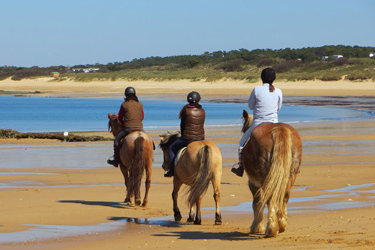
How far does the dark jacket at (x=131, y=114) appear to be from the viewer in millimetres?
11477

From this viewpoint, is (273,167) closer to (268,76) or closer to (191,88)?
(268,76)

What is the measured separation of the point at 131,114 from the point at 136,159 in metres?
0.95

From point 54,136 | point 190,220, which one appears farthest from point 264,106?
point 54,136

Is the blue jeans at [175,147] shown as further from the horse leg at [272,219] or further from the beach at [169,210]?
the horse leg at [272,219]

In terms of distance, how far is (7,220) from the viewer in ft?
30.7

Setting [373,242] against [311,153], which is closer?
[373,242]

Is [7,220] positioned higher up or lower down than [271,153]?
lower down

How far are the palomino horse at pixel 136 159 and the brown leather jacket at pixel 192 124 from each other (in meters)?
1.35

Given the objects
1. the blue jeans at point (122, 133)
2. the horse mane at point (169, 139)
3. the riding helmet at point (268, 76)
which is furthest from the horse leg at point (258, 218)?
the blue jeans at point (122, 133)

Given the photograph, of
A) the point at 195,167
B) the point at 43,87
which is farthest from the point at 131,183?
the point at 43,87

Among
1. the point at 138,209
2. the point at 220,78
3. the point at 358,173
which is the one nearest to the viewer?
the point at 138,209

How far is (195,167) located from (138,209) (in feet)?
6.10

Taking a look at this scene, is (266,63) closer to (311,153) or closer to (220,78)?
(220,78)

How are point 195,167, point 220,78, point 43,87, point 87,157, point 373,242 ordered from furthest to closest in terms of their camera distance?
point 43,87 → point 220,78 → point 87,157 → point 195,167 → point 373,242
